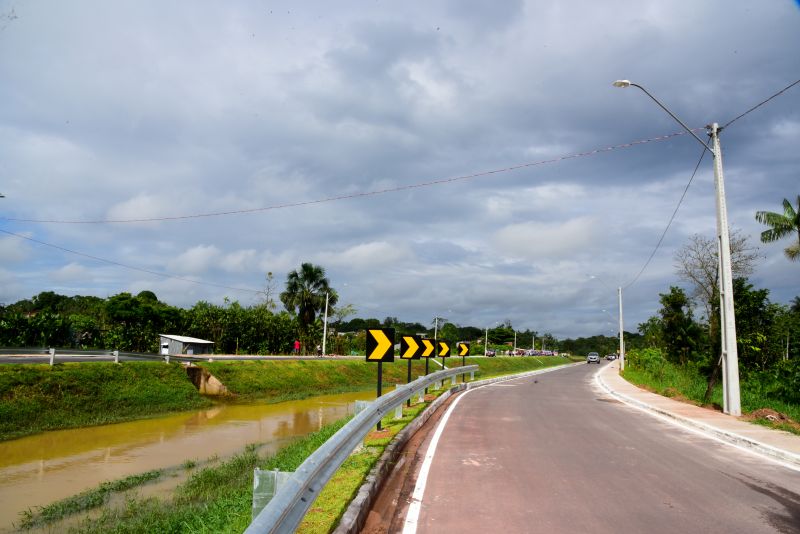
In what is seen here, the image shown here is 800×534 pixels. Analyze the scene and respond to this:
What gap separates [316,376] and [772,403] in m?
27.0

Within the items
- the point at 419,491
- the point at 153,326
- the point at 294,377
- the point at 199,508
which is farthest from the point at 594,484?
the point at 153,326

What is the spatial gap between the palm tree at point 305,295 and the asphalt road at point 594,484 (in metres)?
55.4

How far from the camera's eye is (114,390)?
23.2 m

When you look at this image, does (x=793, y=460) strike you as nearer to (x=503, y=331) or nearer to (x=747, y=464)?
(x=747, y=464)

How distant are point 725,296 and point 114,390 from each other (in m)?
22.2

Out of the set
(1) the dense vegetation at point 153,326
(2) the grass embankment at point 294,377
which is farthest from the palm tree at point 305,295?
(2) the grass embankment at point 294,377

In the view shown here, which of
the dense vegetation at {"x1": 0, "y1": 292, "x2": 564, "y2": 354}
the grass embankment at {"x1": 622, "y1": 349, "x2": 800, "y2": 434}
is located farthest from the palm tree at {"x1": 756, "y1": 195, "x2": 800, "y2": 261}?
the dense vegetation at {"x1": 0, "y1": 292, "x2": 564, "y2": 354}

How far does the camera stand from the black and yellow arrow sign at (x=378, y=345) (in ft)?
35.7

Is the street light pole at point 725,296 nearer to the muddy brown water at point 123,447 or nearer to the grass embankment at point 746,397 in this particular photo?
the grass embankment at point 746,397

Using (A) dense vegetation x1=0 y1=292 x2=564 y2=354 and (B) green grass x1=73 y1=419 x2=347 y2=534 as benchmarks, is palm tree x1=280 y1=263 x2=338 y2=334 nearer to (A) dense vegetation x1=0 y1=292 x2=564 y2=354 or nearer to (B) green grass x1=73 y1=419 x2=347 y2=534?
(A) dense vegetation x1=0 y1=292 x2=564 y2=354

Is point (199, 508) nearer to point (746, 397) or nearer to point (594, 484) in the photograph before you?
point (594, 484)

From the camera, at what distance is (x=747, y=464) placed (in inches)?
343

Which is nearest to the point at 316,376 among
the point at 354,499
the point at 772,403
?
the point at 772,403

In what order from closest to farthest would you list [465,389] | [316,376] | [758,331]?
[465,389]
[758,331]
[316,376]
